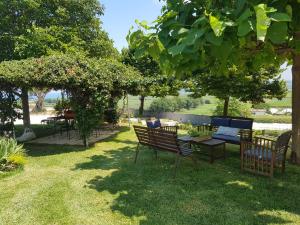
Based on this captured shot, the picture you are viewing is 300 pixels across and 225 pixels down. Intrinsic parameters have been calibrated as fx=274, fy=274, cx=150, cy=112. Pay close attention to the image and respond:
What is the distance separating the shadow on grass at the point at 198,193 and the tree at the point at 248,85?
689cm

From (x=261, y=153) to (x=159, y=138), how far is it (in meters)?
2.65

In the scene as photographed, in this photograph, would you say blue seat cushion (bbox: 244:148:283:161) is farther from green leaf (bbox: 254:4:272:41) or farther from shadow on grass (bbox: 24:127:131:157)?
shadow on grass (bbox: 24:127:131:157)

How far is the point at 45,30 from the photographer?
1423cm

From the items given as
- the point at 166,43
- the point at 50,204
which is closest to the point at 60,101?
the point at 50,204

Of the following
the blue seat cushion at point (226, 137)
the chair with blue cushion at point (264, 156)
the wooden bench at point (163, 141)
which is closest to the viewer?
the chair with blue cushion at point (264, 156)

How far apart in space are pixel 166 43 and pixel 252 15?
0.95 m

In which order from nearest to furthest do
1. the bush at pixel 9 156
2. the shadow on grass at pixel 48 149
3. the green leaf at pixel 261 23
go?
1. the green leaf at pixel 261 23
2. the bush at pixel 9 156
3. the shadow on grass at pixel 48 149

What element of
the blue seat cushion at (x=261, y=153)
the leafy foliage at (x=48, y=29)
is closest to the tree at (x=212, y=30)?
the blue seat cushion at (x=261, y=153)

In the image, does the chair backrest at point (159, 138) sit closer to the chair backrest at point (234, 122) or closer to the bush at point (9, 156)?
the bush at point (9, 156)

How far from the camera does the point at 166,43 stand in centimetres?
303

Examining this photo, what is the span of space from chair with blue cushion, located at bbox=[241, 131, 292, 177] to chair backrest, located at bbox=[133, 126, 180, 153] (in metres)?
1.79

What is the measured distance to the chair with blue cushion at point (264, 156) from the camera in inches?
256

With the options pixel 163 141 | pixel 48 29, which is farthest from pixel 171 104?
pixel 163 141

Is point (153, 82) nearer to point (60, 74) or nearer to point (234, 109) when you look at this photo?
point (60, 74)
